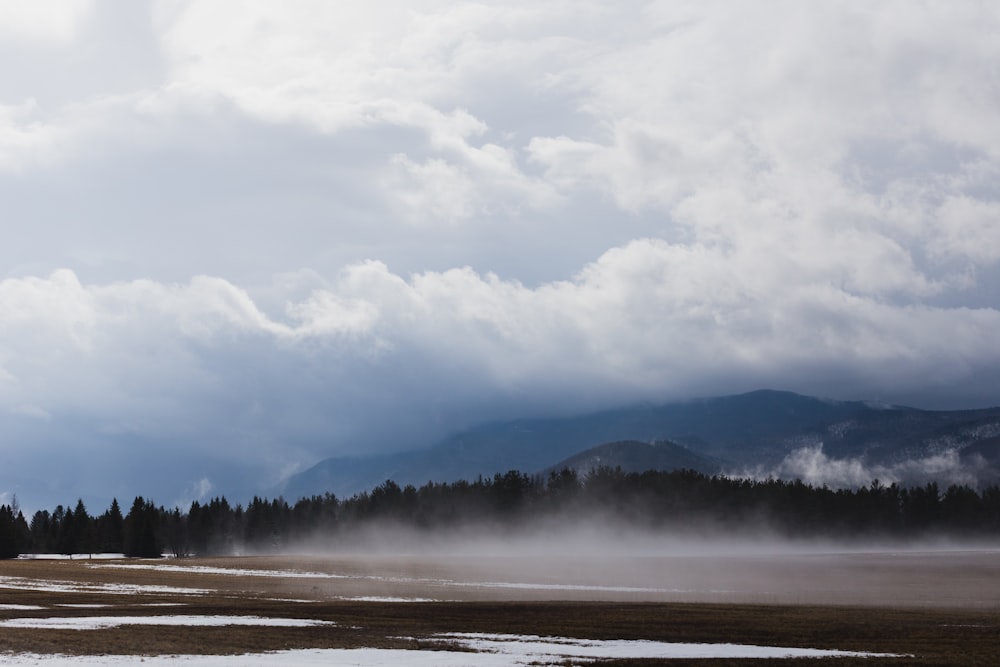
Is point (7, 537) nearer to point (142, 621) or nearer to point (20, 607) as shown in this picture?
point (20, 607)

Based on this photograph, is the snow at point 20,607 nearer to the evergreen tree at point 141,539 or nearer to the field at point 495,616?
the field at point 495,616

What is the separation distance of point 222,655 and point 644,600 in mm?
44332

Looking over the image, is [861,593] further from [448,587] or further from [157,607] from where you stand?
[157,607]

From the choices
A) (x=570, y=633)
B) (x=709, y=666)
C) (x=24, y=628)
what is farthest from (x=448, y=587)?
(x=709, y=666)

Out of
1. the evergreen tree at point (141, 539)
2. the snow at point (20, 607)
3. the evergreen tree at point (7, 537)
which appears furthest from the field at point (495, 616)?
the evergreen tree at point (141, 539)

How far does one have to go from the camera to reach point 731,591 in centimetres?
8875

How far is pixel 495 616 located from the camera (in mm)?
59531

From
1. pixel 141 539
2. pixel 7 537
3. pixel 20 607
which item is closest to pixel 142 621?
pixel 20 607

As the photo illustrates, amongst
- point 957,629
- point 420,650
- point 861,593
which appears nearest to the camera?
point 420,650

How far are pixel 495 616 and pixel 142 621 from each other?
2102 cm

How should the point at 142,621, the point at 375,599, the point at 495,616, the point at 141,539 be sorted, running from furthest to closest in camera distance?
the point at 141,539, the point at 375,599, the point at 495,616, the point at 142,621

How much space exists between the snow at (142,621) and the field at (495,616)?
0.14 metres

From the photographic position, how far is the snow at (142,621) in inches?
1887

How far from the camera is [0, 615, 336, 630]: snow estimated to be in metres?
47.9
